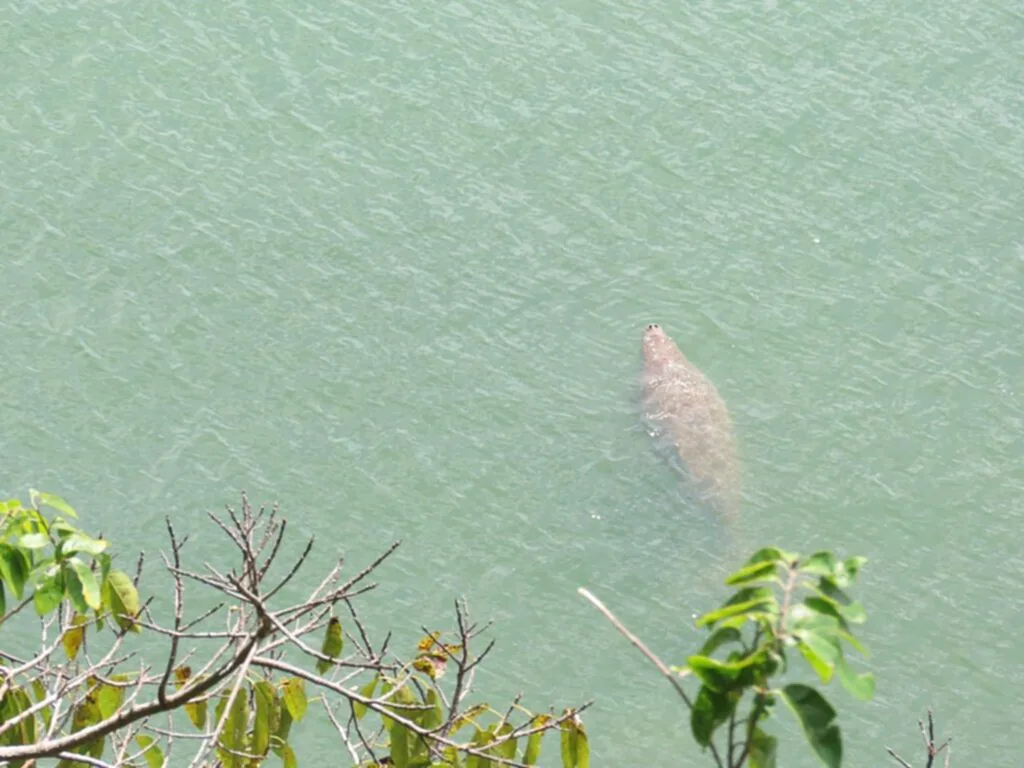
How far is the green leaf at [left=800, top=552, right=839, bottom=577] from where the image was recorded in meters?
2.69

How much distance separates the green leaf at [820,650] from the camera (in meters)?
2.53

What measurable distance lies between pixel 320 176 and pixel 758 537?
410cm

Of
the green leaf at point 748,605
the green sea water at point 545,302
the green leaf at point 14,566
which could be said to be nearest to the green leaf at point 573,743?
the green leaf at point 14,566

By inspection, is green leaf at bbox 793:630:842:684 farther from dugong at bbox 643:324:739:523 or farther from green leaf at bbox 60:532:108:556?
dugong at bbox 643:324:739:523

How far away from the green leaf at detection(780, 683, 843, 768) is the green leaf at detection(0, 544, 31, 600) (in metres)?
2.18

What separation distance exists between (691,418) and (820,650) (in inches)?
307

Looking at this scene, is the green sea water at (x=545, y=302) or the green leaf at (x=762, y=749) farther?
the green sea water at (x=545, y=302)

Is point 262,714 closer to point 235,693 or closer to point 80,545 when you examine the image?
point 235,693

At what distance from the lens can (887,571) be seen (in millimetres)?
9547

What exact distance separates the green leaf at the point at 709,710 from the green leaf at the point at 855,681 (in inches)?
7.6

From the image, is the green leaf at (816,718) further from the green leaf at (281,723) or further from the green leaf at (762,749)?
the green leaf at (281,723)

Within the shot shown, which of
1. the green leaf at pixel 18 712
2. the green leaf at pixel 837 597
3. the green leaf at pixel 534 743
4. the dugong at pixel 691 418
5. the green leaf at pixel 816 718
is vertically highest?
the dugong at pixel 691 418

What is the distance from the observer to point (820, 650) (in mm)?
2557

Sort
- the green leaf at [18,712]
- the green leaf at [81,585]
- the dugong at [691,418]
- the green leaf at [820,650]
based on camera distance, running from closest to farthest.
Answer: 1. the green leaf at [820,650]
2. the green leaf at [81,585]
3. the green leaf at [18,712]
4. the dugong at [691,418]
